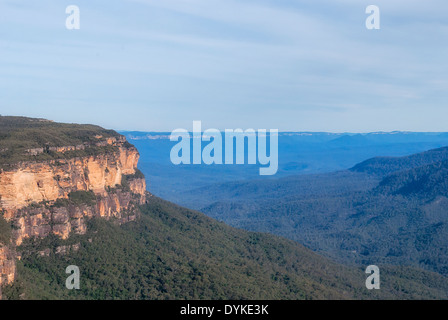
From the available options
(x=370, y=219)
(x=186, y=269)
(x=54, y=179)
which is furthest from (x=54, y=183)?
(x=370, y=219)

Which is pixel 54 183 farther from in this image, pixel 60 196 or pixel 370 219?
pixel 370 219

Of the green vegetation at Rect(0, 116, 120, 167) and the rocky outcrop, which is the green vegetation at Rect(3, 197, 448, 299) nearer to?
the rocky outcrop

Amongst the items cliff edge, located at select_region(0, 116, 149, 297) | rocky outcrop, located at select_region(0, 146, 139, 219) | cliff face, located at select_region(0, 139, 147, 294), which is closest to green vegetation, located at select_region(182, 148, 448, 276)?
cliff face, located at select_region(0, 139, 147, 294)

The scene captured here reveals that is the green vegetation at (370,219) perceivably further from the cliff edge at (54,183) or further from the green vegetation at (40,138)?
the green vegetation at (40,138)

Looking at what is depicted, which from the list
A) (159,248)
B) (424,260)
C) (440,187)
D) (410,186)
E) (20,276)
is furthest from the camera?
(410,186)

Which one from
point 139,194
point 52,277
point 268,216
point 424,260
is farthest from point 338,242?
point 52,277

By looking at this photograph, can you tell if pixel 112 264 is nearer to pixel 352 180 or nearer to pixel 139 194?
pixel 139 194
